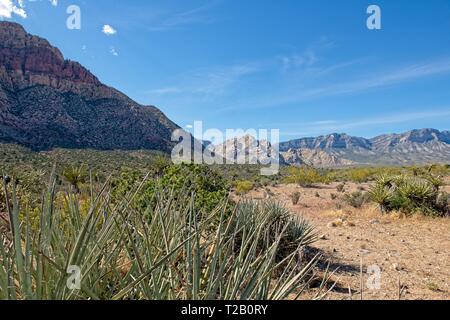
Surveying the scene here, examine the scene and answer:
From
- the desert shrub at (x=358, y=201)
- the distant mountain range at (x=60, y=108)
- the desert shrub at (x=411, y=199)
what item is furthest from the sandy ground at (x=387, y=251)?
the distant mountain range at (x=60, y=108)

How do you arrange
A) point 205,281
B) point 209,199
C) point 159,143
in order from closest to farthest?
1. point 205,281
2. point 209,199
3. point 159,143

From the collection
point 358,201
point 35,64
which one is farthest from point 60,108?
point 358,201

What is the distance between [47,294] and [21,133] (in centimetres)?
6177

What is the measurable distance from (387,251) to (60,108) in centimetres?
6725

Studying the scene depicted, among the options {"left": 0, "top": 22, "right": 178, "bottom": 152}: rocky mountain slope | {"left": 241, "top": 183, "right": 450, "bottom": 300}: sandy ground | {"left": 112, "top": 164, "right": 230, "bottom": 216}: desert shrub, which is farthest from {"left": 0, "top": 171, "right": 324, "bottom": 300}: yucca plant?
{"left": 0, "top": 22, "right": 178, "bottom": 152}: rocky mountain slope

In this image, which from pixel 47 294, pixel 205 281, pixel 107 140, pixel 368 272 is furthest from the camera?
pixel 107 140

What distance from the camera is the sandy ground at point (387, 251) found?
621cm

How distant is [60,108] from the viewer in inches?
2596

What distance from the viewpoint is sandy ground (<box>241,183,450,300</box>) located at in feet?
20.4

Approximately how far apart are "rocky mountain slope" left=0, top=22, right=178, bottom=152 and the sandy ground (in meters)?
48.7

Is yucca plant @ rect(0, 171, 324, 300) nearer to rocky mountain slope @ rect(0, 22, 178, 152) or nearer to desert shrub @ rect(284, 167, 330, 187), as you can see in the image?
desert shrub @ rect(284, 167, 330, 187)

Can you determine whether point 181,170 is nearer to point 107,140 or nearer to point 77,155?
point 77,155
